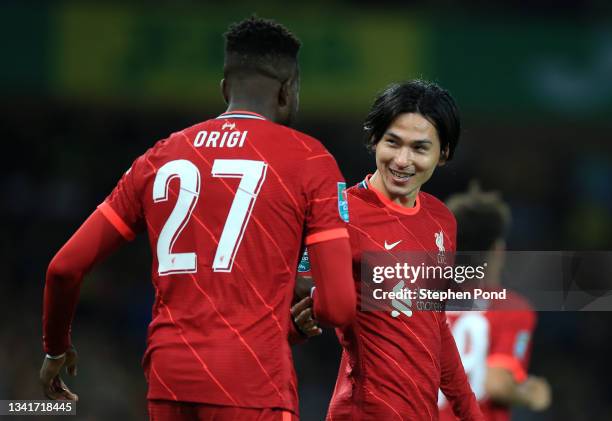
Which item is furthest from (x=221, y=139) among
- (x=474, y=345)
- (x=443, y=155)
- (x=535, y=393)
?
(x=535, y=393)

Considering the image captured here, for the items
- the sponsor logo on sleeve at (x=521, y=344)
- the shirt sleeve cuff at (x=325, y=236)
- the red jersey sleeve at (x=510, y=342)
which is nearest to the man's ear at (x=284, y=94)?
the shirt sleeve cuff at (x=325, y=236)

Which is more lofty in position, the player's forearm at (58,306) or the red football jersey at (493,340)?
the player's forearm at (58,306)

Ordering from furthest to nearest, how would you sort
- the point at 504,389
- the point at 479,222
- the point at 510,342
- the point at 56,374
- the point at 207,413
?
the point at 479,222
the point at 510,342
the point at 504,389
the point at 56,374
the point at 207,413

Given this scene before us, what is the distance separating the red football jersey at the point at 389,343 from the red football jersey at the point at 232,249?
501 mm

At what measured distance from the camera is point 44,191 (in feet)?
35.5

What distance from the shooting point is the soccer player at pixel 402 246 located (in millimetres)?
3443

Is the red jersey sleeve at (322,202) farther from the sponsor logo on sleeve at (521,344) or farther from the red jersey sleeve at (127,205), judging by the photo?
the sponsor logo on sleeve at (521,344)

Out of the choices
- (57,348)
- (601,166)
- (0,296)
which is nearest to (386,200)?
(57,348)

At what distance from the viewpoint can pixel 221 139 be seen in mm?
3051

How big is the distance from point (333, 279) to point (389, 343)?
1.96 ft

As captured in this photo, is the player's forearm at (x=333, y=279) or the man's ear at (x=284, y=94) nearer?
the player's forearm at (x=333, y=279)

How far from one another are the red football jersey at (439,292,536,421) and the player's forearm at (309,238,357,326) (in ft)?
5.76

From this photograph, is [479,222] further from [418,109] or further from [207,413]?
[207,413]

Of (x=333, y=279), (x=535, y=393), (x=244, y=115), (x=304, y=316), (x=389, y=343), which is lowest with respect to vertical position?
(x=535, y=393)
